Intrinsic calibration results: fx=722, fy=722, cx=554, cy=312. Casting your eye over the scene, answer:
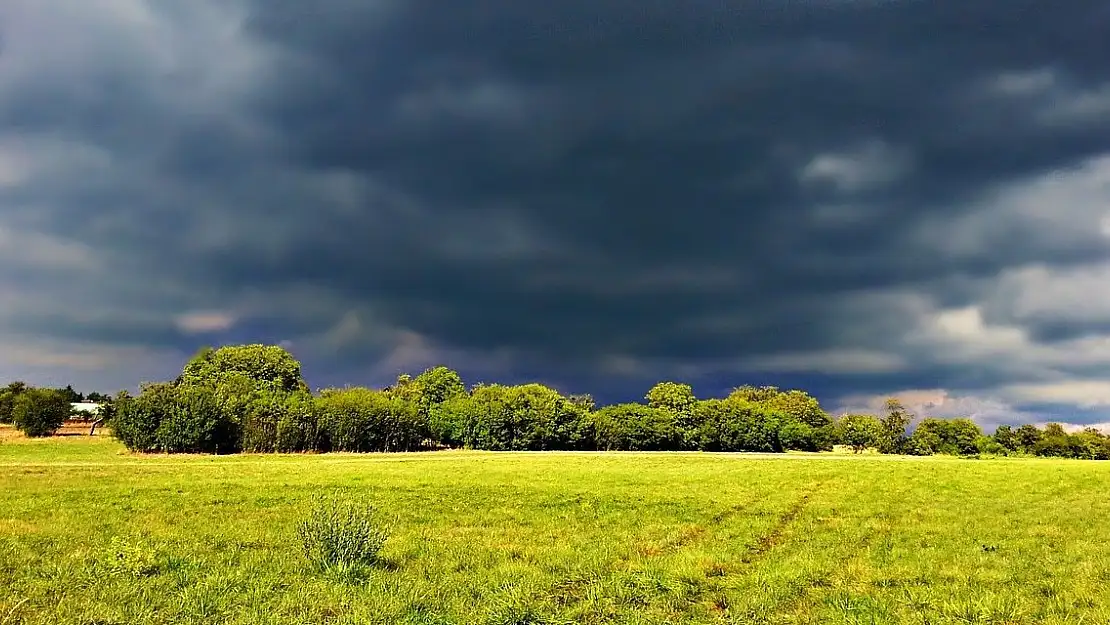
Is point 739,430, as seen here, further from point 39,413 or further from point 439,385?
point 39,413

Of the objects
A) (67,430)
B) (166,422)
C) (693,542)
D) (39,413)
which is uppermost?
(39,413)

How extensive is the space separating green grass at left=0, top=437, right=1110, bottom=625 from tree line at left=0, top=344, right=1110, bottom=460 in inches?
1751

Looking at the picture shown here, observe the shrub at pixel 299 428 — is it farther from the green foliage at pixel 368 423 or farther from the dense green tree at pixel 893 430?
the dense green tree at pixel 893 430

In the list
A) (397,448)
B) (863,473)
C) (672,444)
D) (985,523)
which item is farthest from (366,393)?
(985,523)

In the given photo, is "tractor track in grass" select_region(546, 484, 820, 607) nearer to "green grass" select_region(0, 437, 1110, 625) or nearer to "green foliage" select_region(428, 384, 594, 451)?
"green grass" select_region(0, 437, 1110, 625)

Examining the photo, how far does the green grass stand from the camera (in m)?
11.1

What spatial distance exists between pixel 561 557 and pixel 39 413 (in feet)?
314

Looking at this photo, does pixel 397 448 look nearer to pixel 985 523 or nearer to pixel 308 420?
pixel 308 420

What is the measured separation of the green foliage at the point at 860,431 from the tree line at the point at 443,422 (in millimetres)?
221

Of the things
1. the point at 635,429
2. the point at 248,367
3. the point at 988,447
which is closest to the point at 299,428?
the point at 248,367

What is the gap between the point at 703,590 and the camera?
41.5ft

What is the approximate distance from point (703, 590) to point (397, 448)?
79.3 meters

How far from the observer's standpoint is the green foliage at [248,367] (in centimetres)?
10250

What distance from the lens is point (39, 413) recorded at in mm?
87375
